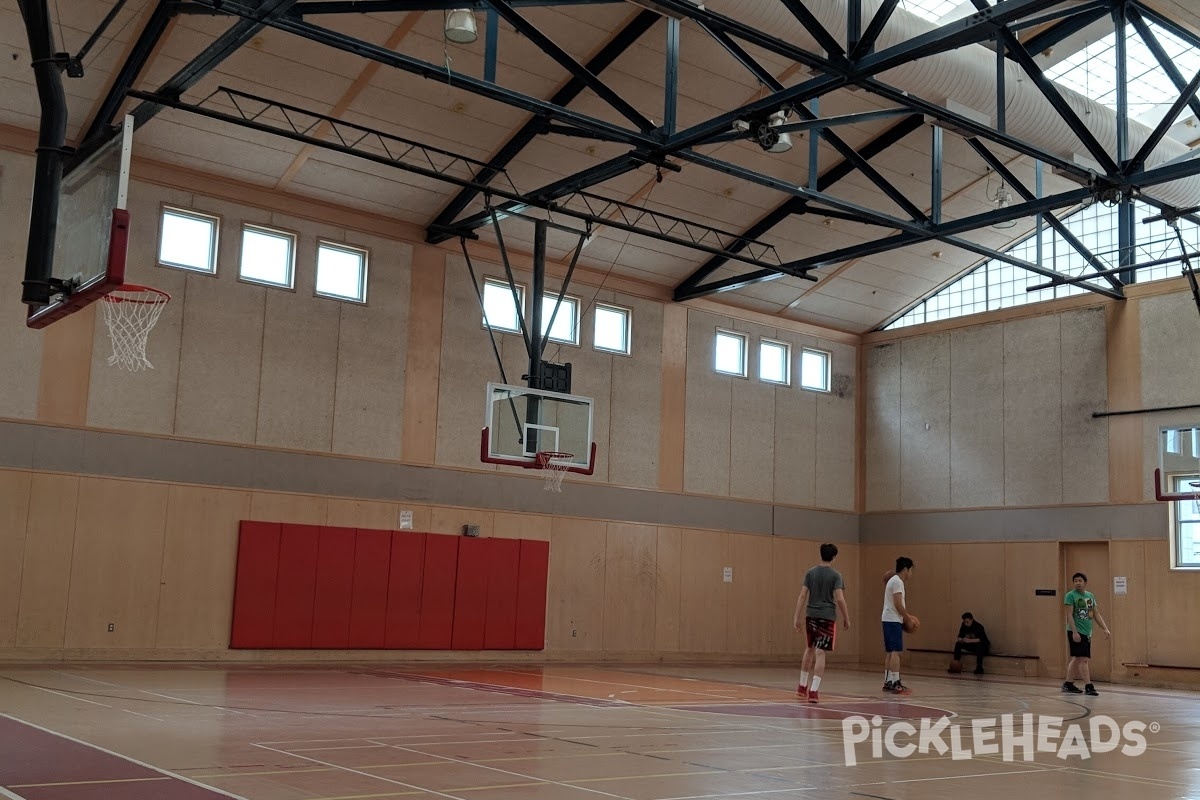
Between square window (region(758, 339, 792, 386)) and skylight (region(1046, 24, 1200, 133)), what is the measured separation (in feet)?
31.0

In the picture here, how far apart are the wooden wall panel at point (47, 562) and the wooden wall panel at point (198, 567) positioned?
5.23 feet

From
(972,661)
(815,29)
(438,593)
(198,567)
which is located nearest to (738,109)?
(815,29)

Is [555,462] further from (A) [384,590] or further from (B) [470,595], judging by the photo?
(A) [384,590]

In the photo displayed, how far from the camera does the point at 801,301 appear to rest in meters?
28.9

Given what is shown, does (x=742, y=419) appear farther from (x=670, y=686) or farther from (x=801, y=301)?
(x=670, y=686)

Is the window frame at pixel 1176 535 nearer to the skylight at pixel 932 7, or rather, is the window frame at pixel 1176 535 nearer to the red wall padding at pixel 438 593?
the skylight at pixel 932 7

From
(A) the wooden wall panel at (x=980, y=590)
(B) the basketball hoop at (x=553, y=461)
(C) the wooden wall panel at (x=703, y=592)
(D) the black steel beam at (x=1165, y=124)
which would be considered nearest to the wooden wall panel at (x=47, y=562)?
(B) the basketball hoop at (x=553, y=461)

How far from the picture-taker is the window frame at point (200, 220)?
2058 centimetres

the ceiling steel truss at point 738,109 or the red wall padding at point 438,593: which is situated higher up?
the ceiling steel truss at point 738,109

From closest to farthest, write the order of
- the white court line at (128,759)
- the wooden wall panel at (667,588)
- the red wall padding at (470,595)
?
the white court line at (128,759), the red wall padding at (470,595), the wooden wall panel at (667,588)

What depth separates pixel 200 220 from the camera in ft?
69.6

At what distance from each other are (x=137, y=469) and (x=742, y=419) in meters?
14.3

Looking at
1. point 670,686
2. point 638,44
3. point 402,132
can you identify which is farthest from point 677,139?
point 670,686

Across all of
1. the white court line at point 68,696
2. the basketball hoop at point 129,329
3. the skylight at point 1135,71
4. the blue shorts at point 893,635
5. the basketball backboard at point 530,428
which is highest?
the skylight at point 1135,71
